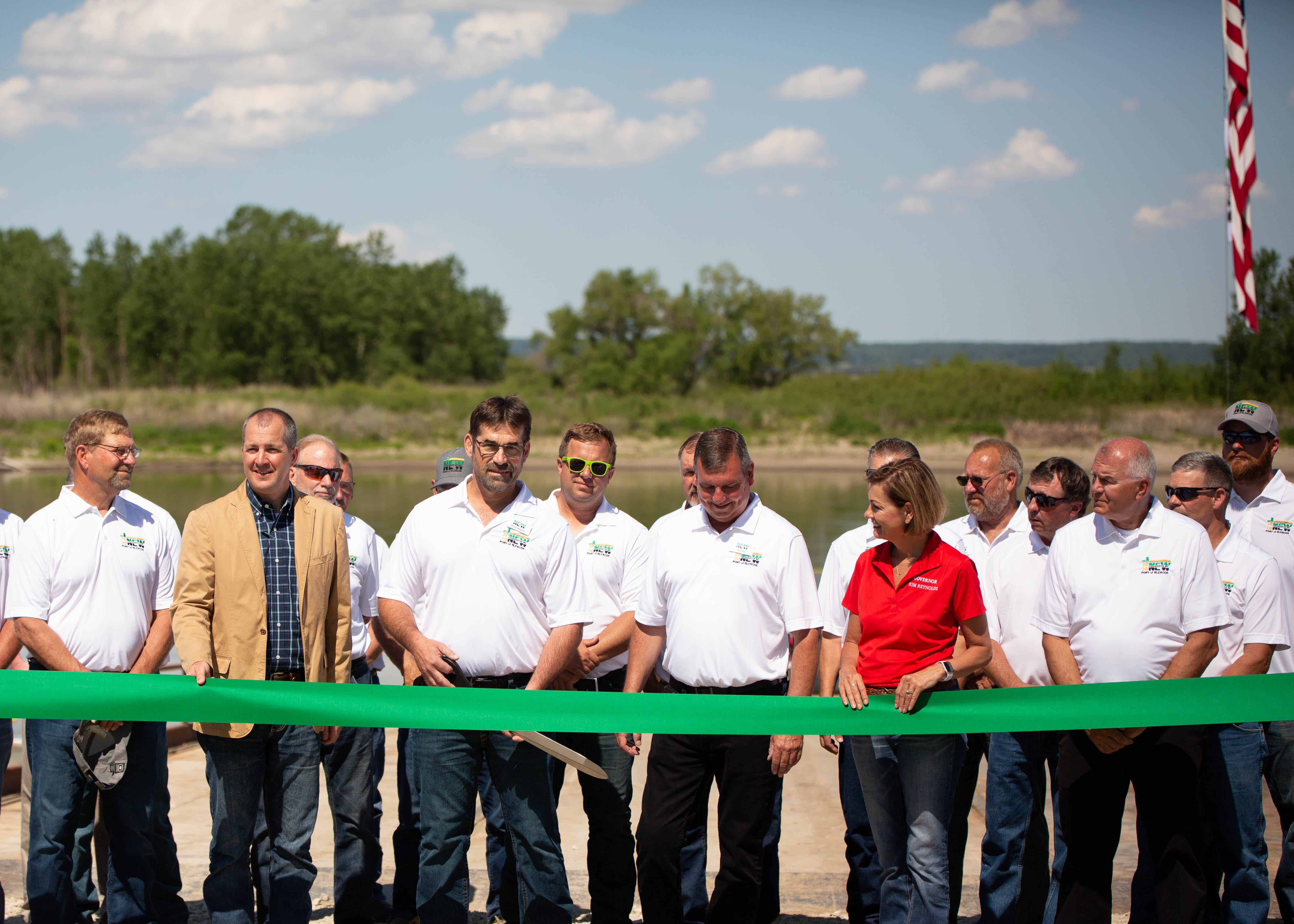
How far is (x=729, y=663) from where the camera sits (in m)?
4.08

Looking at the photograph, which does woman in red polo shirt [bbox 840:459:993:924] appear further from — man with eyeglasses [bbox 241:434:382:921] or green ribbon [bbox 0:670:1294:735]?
man with eyeglasses [bbox 241:434:382:921]

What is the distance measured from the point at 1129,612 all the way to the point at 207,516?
10.7 feet

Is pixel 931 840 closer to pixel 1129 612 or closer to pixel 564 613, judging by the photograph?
pixel 1129 612

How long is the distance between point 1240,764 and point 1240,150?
510 cm

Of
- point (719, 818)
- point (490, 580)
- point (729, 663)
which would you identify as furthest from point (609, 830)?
point (490, 580)

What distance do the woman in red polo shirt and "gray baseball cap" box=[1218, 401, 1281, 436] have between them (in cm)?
191

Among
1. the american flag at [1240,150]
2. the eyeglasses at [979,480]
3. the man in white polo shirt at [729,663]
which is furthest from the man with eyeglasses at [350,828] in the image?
the american flag at [1240,150]

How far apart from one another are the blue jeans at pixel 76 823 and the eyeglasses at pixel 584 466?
1.94 m

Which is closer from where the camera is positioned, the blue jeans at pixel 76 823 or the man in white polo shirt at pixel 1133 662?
the man in white polo shirt at pixel 1133 662

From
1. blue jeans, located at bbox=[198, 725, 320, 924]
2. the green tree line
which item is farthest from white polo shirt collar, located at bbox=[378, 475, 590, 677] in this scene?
the green tree line

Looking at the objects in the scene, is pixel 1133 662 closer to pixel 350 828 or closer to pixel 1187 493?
pixel 1187 493

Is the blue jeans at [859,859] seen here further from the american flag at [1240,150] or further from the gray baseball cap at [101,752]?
the american flag at [1240,150]

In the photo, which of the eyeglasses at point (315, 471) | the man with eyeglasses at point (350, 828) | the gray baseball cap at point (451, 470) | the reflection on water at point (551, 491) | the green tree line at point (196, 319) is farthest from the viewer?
the green tree line at point (196, 319)

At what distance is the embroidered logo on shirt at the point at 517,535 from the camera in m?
4.09
